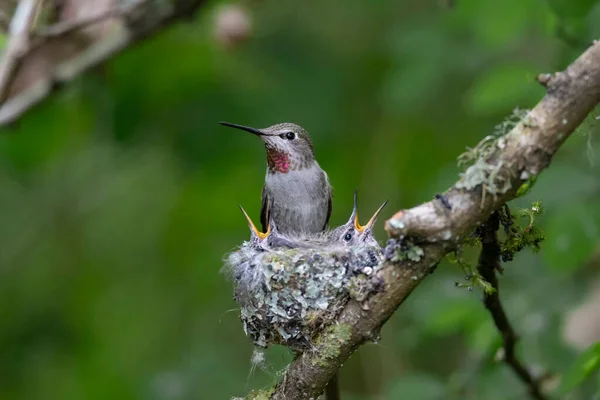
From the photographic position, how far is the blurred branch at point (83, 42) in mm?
4492

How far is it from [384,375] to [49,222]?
10.4ft

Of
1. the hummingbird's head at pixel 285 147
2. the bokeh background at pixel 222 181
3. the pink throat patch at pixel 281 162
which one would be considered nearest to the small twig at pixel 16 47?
the bokeh background at pixel 222 181

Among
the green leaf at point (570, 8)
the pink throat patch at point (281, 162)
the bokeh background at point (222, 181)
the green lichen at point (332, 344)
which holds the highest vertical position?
the green leaf at point (570, 8)

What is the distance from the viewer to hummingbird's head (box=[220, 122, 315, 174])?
14.8 ft

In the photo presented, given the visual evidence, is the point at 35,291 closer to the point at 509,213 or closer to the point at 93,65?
the point at 93,65

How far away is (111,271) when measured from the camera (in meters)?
7.05

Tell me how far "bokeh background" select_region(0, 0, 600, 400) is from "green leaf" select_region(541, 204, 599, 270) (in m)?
0.35

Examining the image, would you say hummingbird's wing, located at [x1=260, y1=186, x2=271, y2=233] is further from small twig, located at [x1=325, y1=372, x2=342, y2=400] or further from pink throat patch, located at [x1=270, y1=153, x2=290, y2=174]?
small twig, located at [x1=325, y1=372, x2=342, y2=400]

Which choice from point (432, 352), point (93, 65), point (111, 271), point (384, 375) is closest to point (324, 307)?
point (93, 65)

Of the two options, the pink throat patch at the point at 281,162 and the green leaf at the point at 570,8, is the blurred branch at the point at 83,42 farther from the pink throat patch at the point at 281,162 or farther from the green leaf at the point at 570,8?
the green leaf at the point at 570,8

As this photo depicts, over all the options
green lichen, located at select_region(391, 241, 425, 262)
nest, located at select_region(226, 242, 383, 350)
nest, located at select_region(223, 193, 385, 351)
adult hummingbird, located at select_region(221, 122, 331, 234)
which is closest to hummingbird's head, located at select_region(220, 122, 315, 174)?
adult hummingbird, located at select_region(221, 122, 331, 234)

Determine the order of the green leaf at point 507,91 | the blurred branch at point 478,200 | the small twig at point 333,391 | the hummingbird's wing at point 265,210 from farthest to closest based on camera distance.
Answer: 1. the hummingbird's wing at point 265,210
2. the green leaf at point 507,91
3. the small twig at point 333,391
4. the blurred branch at point 478,200

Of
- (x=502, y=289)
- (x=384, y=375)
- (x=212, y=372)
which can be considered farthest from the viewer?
(x=384, y=375)

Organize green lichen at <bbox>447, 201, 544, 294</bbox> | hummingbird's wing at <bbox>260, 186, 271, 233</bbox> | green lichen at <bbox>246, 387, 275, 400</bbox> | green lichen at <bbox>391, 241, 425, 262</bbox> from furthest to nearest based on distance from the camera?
1. hummingbird's wing at <bbox>260, 186, 271, 233</bbox>
2. green lichen at <bbox>246, 387, 275, 400</bbox>
3. green lichen at <bbox>447, 201, 544, 294</bbox>
4. green lichen at <bbox>391, 241, 425, 262</bbox>
